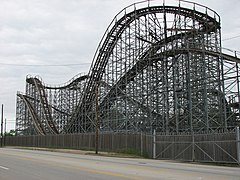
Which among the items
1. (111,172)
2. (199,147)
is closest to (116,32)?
(199,147)

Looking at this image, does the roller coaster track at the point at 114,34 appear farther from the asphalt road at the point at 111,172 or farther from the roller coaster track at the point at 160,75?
the asphalt road at the point at 111,172

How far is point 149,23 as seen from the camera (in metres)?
36.2

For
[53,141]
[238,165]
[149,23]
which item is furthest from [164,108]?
[53,141]

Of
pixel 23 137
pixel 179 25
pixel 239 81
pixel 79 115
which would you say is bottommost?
pixel 23 137

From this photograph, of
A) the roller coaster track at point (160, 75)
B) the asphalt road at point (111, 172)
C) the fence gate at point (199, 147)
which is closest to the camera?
the asphalt road at point (111, 172)

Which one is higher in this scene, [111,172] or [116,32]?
[116,32]

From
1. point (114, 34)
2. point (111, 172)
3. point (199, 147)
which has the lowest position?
point (111, 172)

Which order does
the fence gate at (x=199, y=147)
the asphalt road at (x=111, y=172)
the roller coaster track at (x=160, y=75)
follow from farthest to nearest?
the roller coaster track at (x=160, y=75) < the fence gate at (x=199, y=147) < the asphalt road at (x=111, y=172)

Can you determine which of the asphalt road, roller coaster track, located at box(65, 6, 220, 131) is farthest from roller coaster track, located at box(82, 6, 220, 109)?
the asphalt road

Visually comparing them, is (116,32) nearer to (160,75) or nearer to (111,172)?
(160,75)

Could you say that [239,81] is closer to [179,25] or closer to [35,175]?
[179,25]

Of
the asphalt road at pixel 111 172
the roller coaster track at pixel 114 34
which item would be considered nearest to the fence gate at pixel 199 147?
the asphalt road at pixel 111 172

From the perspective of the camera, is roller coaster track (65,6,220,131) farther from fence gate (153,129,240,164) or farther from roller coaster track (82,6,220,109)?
fence gate (153,129,240,164)

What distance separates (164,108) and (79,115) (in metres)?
14.4
